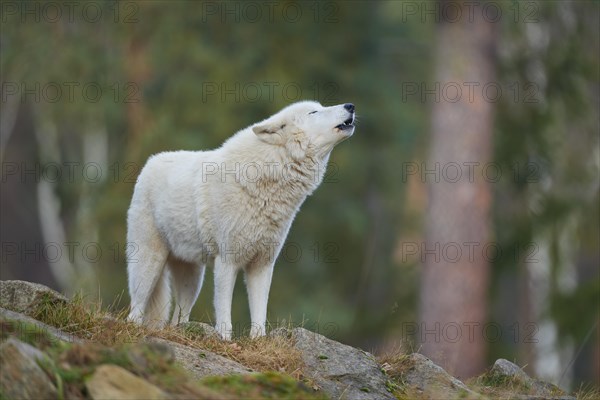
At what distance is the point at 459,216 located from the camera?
44.4 feet

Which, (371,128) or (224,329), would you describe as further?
(371,128)

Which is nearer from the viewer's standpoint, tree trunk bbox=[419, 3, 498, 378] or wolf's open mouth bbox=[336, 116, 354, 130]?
wolf's open mouth bbox=[336, 116, 354, 130]

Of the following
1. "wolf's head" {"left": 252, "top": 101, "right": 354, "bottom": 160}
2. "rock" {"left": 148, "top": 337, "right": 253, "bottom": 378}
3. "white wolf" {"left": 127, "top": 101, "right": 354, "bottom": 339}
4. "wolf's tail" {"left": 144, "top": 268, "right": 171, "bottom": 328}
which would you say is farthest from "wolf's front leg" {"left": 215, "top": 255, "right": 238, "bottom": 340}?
"rock" {"left": 148, "top": 337, "right": 253, "bottom": 378}

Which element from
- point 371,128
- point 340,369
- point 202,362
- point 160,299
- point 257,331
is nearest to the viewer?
point 202,362

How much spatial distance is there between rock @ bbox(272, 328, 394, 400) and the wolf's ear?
186 cm

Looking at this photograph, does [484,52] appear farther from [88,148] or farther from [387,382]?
[88,148]

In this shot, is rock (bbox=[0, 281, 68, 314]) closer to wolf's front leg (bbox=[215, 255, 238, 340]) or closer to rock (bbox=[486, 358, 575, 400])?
wolf's front leg (bbox=[215, 255, 238, 340])

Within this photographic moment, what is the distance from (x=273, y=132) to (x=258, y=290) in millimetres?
1258

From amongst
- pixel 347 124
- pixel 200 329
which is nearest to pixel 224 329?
pixel 200 329

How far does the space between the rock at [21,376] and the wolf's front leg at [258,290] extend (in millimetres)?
2939

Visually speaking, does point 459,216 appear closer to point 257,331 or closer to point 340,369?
point 257,331

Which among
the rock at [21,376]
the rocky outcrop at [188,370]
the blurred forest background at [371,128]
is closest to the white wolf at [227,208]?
the rocky outcrop at [188,370]

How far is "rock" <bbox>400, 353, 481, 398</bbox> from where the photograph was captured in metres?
6.04

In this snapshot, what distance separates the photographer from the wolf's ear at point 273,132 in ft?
26.3
